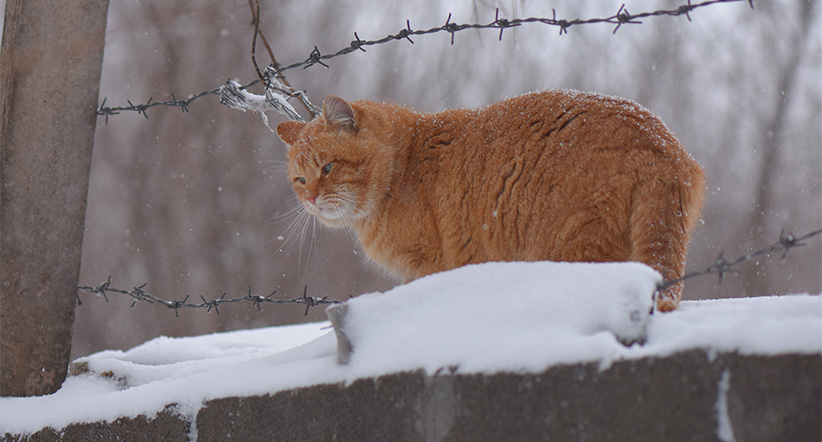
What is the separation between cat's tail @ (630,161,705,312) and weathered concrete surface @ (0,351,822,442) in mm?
519

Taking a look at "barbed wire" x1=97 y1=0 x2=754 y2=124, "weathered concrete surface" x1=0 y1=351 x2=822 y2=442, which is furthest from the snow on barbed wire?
"weathered concrete surface" x1=0 y1=351 x2=822 y2=442

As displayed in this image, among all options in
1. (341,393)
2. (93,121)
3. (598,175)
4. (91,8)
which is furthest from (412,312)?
(91,8)

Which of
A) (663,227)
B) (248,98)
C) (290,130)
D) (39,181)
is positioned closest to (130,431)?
(39,181)

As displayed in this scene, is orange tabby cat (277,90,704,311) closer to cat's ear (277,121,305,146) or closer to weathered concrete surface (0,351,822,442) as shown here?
cat's ear (277,121,305,146)

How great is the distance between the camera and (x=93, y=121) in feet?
7.96

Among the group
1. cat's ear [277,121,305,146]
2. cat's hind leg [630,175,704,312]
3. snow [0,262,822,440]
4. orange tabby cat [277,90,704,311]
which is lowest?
snow [0,262,822,440]

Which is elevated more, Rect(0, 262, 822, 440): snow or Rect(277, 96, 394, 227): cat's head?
Rect(277, 96, 394, 227): cat's head

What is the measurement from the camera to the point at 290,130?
114 inches

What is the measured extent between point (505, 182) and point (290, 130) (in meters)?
1.19

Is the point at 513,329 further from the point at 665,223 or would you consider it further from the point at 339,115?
the point at 339,115

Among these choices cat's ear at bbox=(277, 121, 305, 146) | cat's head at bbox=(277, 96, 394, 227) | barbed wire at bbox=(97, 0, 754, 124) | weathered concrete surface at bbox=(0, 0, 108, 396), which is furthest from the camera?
cat's ear at bbox=(277, 121, 305, 146)

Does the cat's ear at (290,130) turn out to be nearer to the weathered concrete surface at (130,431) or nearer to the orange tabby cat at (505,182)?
the orange tabby cat at (505,182)

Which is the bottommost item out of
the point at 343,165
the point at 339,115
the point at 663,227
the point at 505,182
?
the point at 663,227

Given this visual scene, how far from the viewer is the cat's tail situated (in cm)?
172
